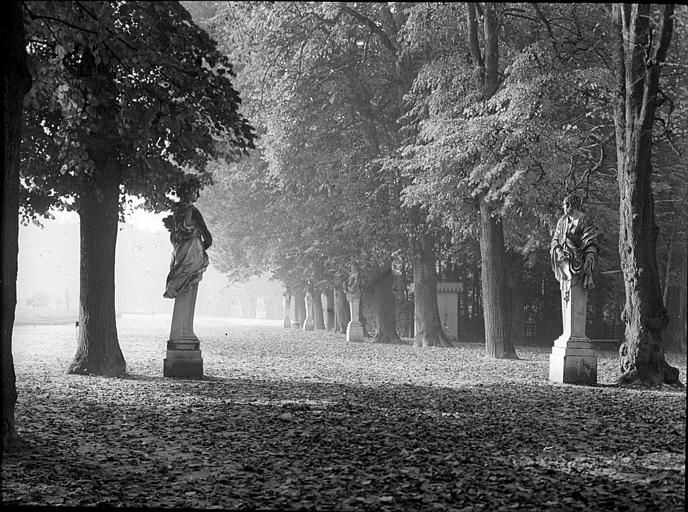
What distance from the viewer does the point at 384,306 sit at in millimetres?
27531

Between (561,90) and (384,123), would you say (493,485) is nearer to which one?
(561,90)

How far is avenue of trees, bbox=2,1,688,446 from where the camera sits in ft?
30.3

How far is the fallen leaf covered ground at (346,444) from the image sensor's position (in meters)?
5.74

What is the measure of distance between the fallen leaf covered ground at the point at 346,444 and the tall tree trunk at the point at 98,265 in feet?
2.48

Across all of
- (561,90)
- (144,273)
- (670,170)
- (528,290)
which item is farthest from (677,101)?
(144,273)

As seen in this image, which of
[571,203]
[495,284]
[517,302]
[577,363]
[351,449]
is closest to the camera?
[351,449]

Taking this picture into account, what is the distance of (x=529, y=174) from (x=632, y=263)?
3.99 m

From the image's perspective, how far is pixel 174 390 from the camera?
1186cm

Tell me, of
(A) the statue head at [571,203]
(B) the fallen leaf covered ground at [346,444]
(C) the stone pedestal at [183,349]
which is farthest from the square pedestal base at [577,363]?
(C) the stone pedestal at [183,349]

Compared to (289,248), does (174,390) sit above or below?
below

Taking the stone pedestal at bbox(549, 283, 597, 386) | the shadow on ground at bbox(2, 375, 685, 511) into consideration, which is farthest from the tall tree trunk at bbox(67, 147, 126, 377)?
the stone pedestal at bbox(549, 283, 597, 386)

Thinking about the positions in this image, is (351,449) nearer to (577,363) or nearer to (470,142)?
A: (577,363)

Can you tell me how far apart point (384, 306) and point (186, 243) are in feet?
47.7

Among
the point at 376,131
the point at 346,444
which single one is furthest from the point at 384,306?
the point at 346,444
